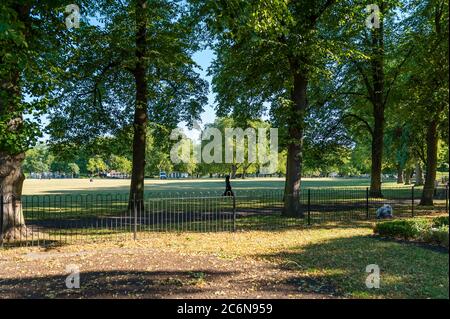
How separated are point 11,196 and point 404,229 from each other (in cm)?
1200

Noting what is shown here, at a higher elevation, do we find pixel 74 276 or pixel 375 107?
pixel 375 107

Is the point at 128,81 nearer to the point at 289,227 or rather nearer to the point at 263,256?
the point at 289,227

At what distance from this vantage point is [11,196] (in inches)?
462

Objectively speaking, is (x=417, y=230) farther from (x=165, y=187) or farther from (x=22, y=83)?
(x=165, y=187)

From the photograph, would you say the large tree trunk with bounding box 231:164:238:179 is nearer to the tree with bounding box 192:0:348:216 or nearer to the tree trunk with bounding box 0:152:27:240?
the tree with bounding box 192:0:348:216

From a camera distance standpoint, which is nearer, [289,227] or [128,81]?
[289,227]

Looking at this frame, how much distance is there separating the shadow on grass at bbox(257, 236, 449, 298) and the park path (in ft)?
1.47

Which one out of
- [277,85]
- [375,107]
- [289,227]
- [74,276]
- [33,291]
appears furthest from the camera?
[375,107]

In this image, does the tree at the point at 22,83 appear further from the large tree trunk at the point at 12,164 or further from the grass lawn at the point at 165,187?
the grass lawn at the point at 165,187

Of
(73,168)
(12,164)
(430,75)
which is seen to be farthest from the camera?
(73,168)

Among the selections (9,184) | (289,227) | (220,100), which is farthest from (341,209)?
(9,184)

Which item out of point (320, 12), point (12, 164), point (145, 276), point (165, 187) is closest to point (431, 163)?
point (320, 12)

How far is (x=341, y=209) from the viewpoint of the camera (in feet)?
66.0

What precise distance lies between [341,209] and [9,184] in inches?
609
